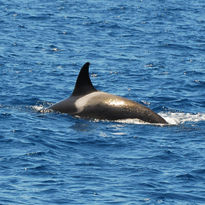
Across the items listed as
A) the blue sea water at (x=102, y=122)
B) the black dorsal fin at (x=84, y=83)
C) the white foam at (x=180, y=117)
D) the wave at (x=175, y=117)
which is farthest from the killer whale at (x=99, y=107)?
the white foam at (x=180, y=117)

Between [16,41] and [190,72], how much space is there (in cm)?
1375

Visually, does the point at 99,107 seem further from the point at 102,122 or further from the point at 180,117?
the point at 180,117

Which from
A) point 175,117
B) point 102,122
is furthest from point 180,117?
point 102,122

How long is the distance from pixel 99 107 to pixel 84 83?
1115 millimetres

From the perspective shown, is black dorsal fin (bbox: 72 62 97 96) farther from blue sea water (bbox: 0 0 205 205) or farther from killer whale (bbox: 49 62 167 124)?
blue sea water (bbox: 0 0 205 205)

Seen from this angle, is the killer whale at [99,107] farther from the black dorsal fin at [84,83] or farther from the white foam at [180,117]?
the white foam at [180,117]

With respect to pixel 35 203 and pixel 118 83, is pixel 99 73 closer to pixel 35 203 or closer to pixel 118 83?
pixel 118 83

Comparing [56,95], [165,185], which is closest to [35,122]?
[56,95]

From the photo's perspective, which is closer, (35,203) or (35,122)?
(35,203)

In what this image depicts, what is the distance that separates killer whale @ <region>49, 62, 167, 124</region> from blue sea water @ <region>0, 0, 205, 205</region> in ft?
1.45

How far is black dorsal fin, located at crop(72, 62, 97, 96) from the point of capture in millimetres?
27000

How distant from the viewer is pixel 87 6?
68812 mm

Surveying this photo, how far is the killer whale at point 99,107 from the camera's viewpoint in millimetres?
26734

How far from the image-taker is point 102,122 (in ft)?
86.5
